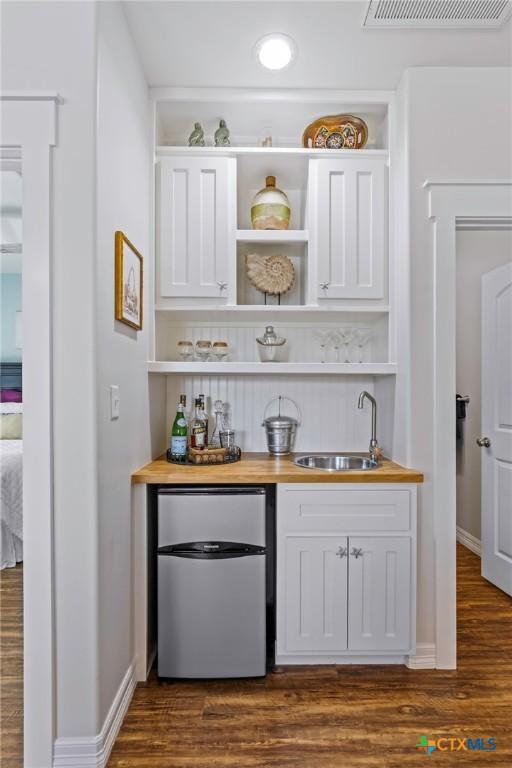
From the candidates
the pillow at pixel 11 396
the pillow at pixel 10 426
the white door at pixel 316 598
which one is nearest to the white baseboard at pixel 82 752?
the white door at pixel 316 598

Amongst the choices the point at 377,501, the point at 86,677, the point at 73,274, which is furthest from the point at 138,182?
the point at 86,677

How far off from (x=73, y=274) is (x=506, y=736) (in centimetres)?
220

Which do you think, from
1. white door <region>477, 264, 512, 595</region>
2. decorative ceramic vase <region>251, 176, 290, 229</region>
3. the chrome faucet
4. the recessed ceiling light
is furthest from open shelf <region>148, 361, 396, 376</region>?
the recessed ceiling light

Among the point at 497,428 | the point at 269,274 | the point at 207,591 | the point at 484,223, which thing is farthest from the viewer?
the point at 497,428

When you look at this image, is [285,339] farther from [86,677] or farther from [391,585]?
[86,677]

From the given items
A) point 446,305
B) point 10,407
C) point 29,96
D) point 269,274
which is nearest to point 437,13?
point 446,305

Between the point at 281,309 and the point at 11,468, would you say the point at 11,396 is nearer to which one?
the point at 11,468

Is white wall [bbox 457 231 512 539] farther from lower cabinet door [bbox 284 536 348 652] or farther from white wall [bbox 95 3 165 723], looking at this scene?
white wall [bbox 95 3 165 723]

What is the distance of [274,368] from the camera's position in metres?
2.38

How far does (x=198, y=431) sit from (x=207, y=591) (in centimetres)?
77

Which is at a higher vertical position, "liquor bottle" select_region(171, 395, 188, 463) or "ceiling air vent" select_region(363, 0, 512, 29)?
"ceiling air vent" select_region(363, 0, 512, 29)

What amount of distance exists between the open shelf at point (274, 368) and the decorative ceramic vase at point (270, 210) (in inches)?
29.3

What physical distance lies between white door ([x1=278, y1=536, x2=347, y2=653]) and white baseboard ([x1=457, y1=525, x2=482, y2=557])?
1.89 meters

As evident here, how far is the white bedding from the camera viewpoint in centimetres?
158
